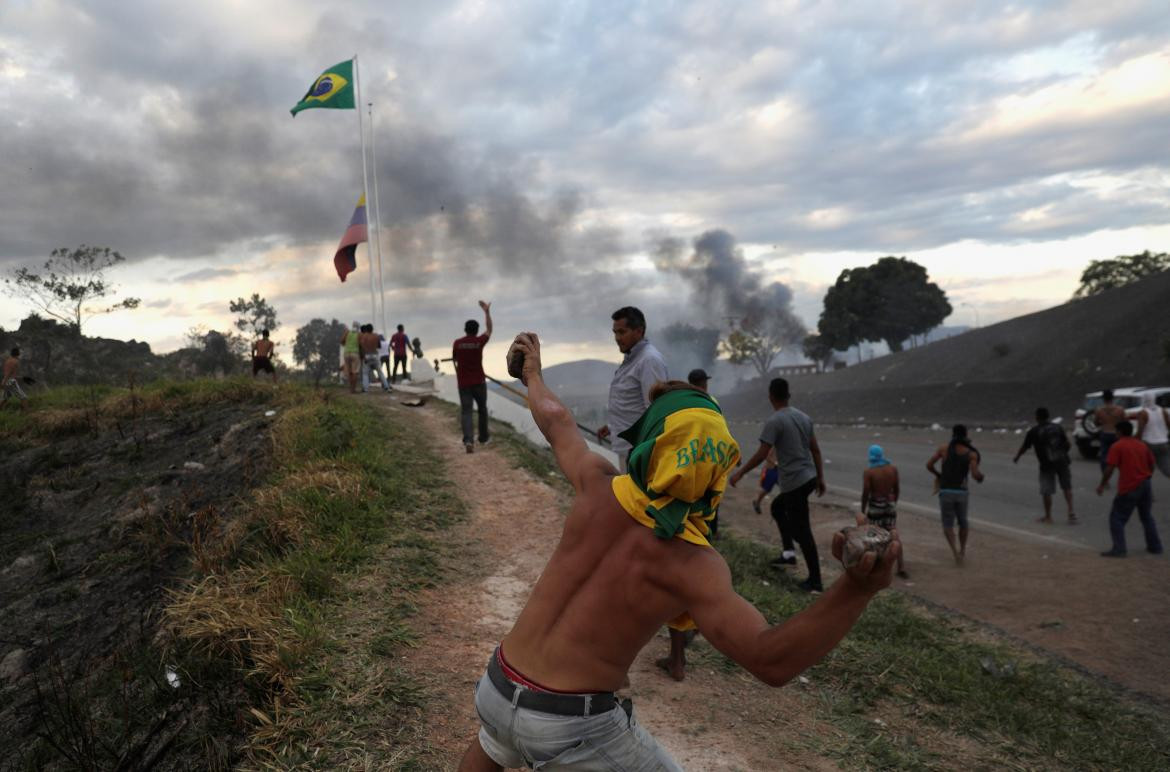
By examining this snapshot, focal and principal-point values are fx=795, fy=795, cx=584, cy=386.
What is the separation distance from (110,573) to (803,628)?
24.8 feet

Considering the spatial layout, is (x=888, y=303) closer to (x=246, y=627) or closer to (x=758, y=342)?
(x=758, y=342)

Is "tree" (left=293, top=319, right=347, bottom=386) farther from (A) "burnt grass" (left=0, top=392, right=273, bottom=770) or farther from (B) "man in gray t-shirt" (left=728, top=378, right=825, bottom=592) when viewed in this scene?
(B) "man in gray t-shirt" (left=728, top=378, right=825, bottom=592)

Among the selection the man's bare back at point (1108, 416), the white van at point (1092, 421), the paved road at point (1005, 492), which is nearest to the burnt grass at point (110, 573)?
the paved road at point (1005, 492)

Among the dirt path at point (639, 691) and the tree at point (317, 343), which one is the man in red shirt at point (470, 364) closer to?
the dirt path at point (639, 691)

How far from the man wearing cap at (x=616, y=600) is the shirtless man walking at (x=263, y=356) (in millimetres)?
14742

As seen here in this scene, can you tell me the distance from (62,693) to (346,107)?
18079 mm

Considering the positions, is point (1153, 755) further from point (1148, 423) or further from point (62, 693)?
point (1148, 423)

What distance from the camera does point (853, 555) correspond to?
1465 millimetres

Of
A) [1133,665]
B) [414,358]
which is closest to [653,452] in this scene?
[1133,665]

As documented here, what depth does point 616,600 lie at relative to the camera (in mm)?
1967

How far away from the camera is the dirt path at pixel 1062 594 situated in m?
6.12

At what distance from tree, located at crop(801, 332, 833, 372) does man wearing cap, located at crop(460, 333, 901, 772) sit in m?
61.1

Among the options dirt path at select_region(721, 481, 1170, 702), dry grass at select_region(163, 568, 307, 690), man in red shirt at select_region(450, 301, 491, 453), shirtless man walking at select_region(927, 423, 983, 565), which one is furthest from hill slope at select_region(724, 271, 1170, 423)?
dry grass at select_region(163, 568, 307, 690)

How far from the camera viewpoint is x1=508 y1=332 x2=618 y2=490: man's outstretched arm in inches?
87.1
